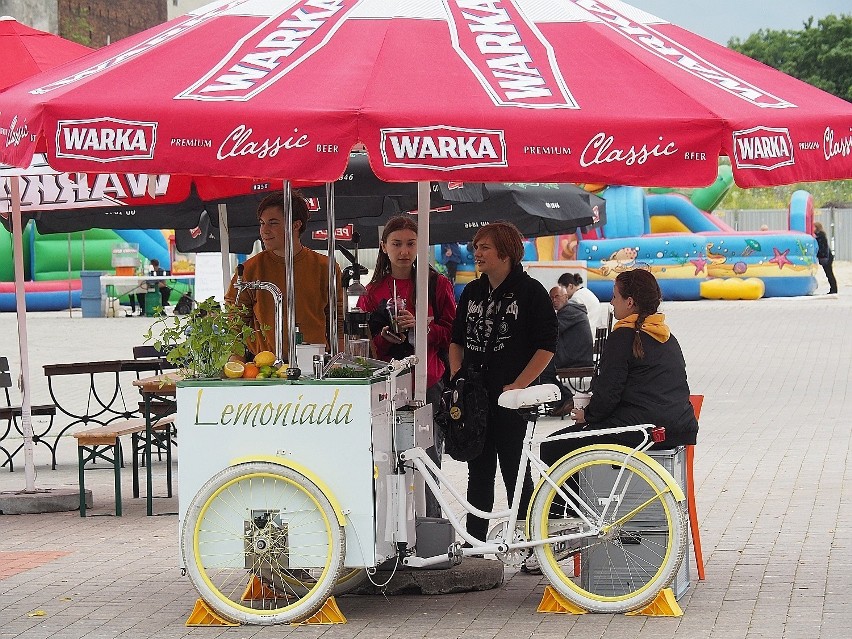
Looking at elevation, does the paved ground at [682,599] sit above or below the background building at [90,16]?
below

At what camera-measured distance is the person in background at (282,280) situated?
7.00 m

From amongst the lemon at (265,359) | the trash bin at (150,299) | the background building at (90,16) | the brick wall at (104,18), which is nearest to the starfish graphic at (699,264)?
the trash bin at (150,299)

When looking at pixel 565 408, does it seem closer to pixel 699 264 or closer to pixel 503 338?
pixel 503 338

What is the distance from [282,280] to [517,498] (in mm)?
1720

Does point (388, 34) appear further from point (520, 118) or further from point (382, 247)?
point (382, 247)

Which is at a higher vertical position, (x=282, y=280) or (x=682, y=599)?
(x=282, y=280)

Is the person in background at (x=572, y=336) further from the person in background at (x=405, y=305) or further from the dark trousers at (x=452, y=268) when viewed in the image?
the dark trousers at (x=452, y=268)

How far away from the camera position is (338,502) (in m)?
5.98

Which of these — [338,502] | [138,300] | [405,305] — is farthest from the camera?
[138,300]

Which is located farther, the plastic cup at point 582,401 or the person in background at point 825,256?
the person in background at point 825,256

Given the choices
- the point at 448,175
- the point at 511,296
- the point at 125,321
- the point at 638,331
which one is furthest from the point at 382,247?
the point at 125,321

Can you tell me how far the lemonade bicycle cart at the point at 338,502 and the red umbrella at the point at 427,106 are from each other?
3.70 feet

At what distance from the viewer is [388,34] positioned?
602 cm

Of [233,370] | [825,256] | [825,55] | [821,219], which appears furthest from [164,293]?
[825,55]
